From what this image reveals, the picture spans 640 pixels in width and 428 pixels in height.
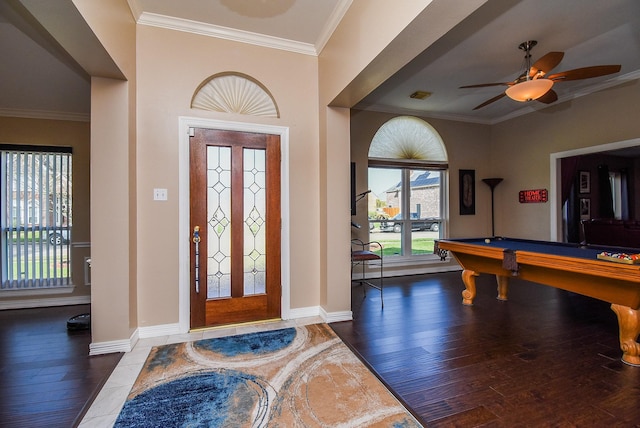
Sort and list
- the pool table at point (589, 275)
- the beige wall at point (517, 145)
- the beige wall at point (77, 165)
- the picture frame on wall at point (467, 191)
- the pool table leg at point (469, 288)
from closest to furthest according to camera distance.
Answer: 1. the pool table at point (589, 275)
2. the pool table leg at point (469, 288)
3. the beige wall at point (77, 165)
4. the beige wall at point (517, 145)
5. the picture frame on wall at point (467, 191)

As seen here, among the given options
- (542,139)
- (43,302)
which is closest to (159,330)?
(43,302)

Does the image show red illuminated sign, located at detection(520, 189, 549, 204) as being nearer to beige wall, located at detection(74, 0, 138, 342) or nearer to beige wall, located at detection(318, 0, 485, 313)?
beige wall, located at detection(318, 0, 485, 313)

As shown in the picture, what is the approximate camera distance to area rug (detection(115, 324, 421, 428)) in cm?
172

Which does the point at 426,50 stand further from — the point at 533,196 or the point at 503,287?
the point at 533,196

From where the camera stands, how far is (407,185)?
5.59 meters

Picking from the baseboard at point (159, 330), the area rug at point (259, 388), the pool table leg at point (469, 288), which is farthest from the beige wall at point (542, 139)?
the baseboard at point (159, 330)

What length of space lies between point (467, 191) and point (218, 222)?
505cm

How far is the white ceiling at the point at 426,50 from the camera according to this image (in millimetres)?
2682

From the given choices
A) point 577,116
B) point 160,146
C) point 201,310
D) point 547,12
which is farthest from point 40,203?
point 577,116

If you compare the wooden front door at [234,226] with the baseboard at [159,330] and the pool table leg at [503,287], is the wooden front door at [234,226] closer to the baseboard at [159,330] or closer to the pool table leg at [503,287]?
the baseboard at [159,330]

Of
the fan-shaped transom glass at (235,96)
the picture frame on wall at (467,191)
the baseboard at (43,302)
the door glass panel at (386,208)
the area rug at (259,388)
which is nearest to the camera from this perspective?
the area rug at (259,388)

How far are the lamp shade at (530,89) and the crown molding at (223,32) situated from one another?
2.23m

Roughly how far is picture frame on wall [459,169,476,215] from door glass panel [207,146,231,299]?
477 cm

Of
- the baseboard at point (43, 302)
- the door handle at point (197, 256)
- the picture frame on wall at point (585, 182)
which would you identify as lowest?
the baseboard at point (43, 302)
